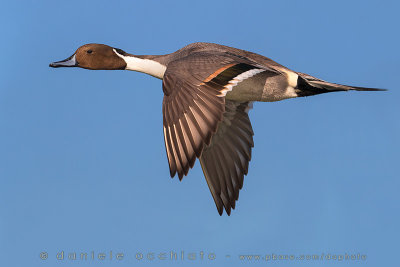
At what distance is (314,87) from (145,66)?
1907 mm

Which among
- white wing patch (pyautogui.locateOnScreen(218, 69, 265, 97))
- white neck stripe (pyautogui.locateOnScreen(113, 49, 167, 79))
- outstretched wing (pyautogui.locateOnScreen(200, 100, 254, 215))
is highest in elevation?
white neck stripe (pyautogui.locateOnScreen(113, 49, 167, 79))

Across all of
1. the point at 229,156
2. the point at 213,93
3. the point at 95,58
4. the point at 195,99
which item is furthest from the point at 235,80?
the point at 95,58

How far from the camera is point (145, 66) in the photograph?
7.25 meters

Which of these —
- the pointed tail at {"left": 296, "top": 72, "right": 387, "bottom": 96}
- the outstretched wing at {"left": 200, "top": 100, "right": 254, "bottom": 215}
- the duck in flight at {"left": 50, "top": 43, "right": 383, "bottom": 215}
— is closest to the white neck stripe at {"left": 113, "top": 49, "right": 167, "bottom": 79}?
the duck in flight at {"left": 50, "top": 43, "right": 383, "bottom": 215}

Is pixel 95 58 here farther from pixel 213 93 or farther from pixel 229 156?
pixel 213 93

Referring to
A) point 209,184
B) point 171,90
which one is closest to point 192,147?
point 171,90

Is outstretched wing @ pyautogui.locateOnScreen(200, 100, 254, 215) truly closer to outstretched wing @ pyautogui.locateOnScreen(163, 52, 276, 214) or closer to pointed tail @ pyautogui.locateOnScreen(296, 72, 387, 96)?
pointed tail @ pyautogui.locateOnScreen(296, 72, 387, 96)

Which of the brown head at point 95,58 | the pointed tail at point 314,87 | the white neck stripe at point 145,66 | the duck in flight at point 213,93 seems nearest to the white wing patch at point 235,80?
the duck in flight at point 213,93

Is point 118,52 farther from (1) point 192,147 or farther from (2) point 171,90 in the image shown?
(1) point 192,147

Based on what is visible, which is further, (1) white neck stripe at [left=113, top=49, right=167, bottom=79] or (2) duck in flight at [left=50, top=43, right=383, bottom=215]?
(1) white neck stripe at [left=113, top=49, right=167, bottom=79]

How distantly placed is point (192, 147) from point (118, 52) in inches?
105

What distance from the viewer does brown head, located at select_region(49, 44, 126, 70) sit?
7500 millimetres

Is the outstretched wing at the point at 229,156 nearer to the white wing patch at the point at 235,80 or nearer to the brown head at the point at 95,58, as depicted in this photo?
the brown head at the point at 95,58

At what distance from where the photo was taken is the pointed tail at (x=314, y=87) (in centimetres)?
662
